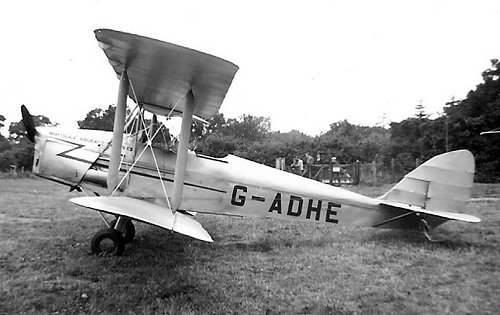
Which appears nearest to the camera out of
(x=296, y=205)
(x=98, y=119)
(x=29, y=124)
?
(x=29, y=124)

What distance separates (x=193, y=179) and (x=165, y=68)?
190 cm

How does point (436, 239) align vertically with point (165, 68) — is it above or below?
below

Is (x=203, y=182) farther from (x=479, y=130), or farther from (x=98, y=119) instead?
(x=98, y=119)

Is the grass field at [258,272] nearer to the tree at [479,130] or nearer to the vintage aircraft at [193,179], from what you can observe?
the vintage aircraft at [193,179]

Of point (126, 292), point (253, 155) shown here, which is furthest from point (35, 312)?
point (253, 155)

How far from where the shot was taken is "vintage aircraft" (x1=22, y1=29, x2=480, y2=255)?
5.10 m

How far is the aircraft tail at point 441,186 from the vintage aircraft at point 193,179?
0.01m

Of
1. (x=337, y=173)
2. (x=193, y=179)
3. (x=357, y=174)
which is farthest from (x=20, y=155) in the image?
(x=193, y=179)

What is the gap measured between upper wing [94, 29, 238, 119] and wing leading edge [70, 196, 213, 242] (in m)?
1.34

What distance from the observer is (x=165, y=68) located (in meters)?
4.70

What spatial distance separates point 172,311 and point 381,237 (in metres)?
4.09

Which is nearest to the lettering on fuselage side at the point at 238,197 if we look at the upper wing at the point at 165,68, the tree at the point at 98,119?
the upper wing at the point at 165,68

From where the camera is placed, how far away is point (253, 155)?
25.6 meters

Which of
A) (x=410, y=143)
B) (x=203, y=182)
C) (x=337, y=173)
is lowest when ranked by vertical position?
(x=203, y=182)
